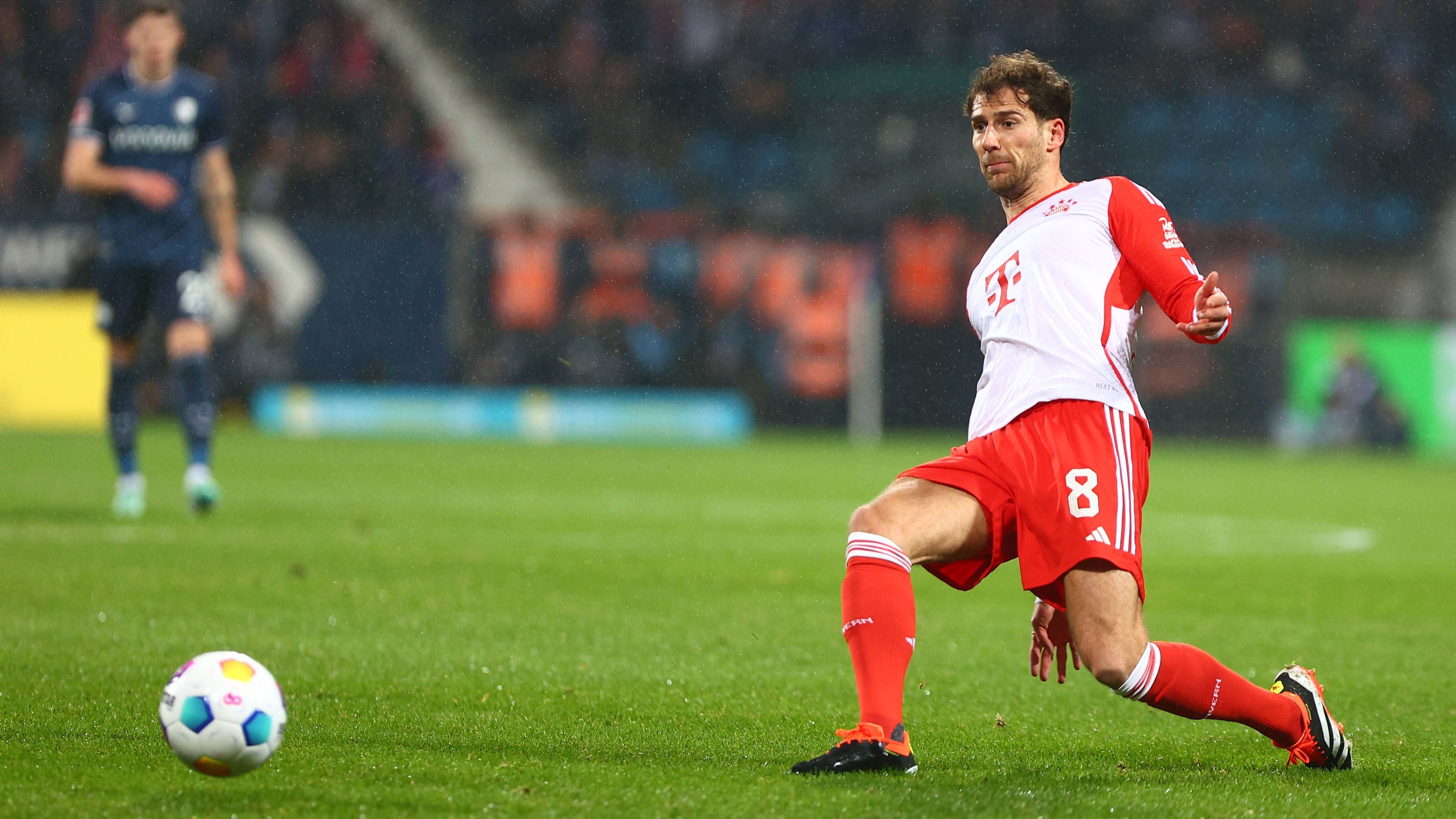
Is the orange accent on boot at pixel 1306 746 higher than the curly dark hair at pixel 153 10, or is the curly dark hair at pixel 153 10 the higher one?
the curly dark hair at pixel 153 10

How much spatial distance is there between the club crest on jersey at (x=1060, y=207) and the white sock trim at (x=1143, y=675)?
39.2 inches

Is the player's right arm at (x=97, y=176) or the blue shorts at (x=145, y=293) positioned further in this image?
the blue shorts at (x=145, y=293)

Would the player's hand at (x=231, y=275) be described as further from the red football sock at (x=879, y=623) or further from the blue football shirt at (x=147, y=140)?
the red football sock at (x=879, y=623)

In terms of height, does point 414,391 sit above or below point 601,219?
below

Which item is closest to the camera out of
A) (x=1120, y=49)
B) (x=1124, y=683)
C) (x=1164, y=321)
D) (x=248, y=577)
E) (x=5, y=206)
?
(x=1124, y=683)

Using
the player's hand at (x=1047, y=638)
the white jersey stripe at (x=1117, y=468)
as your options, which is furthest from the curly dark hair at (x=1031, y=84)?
the player's hand at (x=1047, y=638)

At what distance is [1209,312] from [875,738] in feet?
3.63

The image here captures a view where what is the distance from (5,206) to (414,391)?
19.3 feet

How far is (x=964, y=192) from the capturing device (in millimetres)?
19641

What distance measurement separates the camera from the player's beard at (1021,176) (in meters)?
3.77

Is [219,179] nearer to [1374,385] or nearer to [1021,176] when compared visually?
[1021,176]

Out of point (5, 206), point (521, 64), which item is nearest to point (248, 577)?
point (5, 206)

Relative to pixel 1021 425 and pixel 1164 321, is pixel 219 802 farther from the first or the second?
pixel 1164 321

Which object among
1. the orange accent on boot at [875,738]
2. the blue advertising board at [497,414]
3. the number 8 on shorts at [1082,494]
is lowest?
the blue advertising board at [497,414]
